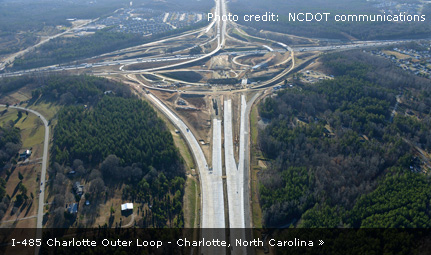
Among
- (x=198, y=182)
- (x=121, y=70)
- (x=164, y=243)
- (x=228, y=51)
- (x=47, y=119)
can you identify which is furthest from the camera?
(x=228, y=51)

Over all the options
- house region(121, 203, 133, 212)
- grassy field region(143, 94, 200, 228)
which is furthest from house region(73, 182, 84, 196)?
grassy field region(143, 94, 200, 228)

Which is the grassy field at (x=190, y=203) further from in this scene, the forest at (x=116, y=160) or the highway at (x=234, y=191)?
the highway at (x=234, y=191)

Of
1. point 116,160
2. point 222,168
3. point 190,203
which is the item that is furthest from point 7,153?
point 222,168

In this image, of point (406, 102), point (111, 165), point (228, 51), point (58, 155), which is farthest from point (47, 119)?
point (406, 102)

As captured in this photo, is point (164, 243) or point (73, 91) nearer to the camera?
point (164, 243)

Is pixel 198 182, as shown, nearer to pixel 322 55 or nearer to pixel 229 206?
pixel 229 206

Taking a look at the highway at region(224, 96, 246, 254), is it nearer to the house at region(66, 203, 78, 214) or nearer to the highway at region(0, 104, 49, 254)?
the house at region(66, 203, 78, 214)
